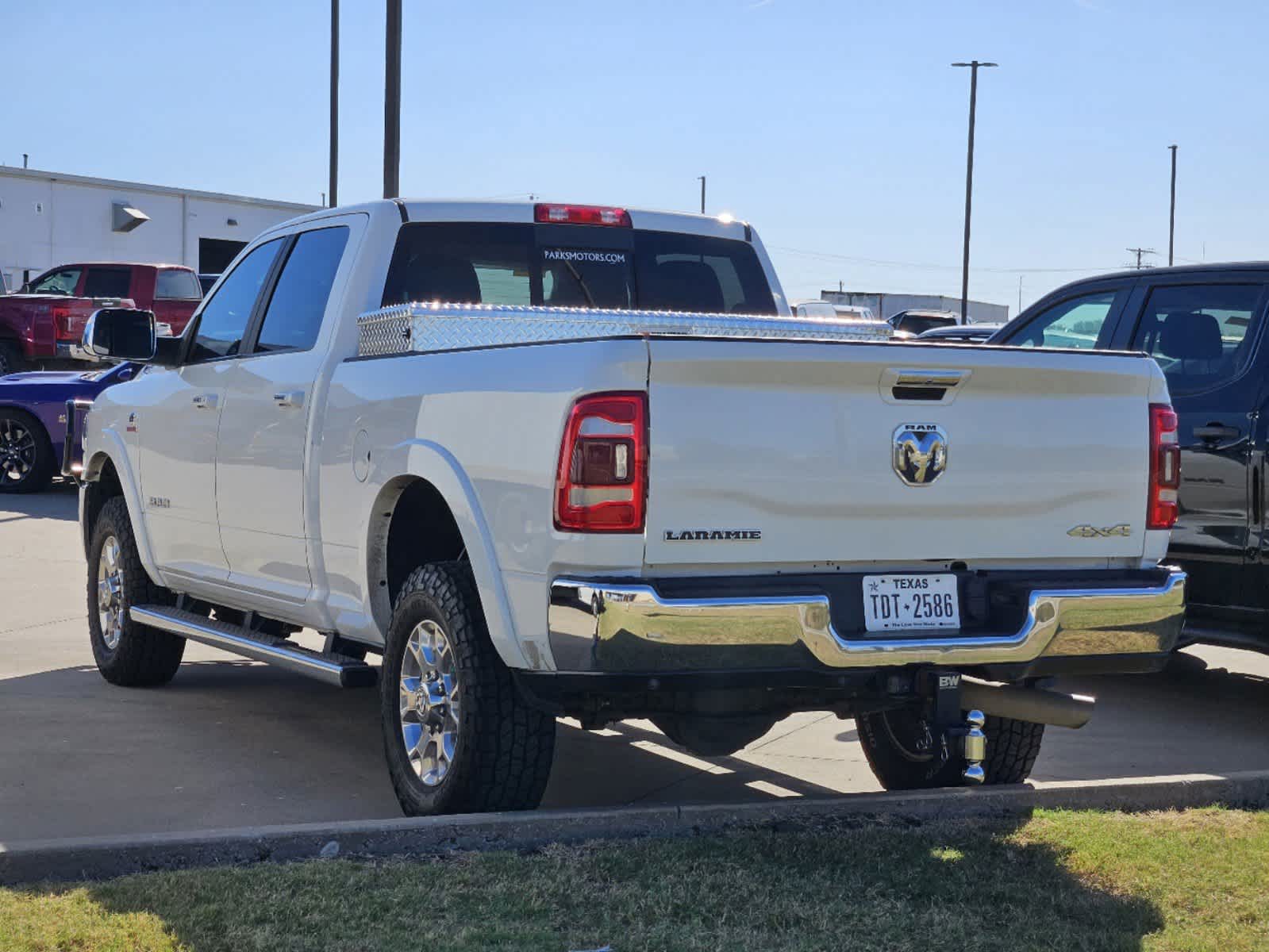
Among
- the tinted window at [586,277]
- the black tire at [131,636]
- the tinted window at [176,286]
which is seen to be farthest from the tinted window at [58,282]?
the tinted window at [586,277]

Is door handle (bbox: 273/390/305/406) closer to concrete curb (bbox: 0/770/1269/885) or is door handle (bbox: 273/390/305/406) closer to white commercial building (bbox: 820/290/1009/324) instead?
concrete curb (bbox: 0/770/1269/885)

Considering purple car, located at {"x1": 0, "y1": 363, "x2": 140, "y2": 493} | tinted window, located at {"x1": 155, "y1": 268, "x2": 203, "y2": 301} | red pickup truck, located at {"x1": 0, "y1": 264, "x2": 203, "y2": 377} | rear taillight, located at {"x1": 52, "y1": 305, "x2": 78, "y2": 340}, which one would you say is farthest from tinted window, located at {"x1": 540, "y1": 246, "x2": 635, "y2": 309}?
tinted window, located at {"x1": 155, "y1": 268, "x2": 203, "y2": 301}

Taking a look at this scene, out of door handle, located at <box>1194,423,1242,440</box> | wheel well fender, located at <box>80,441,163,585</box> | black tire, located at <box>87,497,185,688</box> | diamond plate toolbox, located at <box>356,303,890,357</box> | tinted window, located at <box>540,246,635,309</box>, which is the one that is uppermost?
tinted window, located at <box>540,246,635,309</box>

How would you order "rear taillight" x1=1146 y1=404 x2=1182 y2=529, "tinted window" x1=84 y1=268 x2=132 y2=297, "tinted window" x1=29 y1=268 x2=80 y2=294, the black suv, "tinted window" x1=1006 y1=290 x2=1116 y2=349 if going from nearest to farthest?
1. "rear taillight" x1=1146 y1=404 x2=1182 y2=529
2. the black suv
3. "tinted window" x1=1006 y1=290 x2=1116 y2=349
4. "tinted window" x1=84 y1=268 x2=132 y2=297
5. "tinted window" x1=29 y1=268 x2=80 y2=294

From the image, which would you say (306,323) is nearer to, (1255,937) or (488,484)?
(488,484)

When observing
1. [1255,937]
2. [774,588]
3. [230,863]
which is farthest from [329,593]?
[1255,937]

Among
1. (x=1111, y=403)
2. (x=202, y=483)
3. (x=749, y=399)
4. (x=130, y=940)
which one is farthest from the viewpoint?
(x=202, y=483)

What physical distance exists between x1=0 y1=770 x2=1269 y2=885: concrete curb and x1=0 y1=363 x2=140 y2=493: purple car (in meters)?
13.3

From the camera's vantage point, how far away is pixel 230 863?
500cm

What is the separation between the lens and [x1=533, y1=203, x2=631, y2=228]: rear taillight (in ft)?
23.5

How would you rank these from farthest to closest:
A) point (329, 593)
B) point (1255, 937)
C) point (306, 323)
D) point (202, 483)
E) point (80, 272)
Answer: point (80, 272), point (202, 483), point (306, 323), point (329, 593), point (1255, 937)

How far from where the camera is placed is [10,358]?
26.0 m

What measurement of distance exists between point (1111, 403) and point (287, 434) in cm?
299

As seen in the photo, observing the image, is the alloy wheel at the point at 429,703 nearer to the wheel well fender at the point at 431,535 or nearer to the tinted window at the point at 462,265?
the wheel well fender at the point at 431,535
